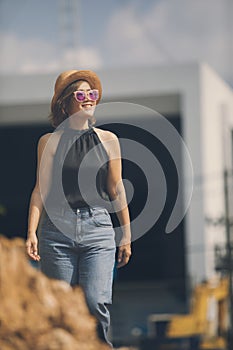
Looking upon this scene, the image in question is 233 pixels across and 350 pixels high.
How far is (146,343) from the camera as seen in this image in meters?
20.5

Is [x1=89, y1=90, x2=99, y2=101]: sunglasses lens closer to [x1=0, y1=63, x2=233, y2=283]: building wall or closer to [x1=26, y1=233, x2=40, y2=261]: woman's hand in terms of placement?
[x1=26, y1=233, x2=40, y2=261]: woman's hand

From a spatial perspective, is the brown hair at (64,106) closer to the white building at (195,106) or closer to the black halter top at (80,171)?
the black halter top at (80,171)

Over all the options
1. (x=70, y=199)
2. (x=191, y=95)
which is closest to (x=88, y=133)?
(x=70, y=199)

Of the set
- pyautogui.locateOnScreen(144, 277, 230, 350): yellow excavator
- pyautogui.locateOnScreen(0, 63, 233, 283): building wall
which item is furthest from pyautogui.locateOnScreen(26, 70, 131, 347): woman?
pyautogui.locateOnScreen(0, 63, 233, 283): building wall

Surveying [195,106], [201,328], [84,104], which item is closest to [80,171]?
[84,104]

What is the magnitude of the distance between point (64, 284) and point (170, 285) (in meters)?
27.5

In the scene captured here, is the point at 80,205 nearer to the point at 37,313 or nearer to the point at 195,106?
the point at 37,313

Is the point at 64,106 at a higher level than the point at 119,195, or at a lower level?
higher

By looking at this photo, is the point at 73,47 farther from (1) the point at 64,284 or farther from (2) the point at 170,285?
(1) the point at 64,284

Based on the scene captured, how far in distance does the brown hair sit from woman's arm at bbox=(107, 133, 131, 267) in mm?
147

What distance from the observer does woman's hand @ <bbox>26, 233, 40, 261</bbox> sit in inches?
165

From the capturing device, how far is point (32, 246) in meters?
4.20

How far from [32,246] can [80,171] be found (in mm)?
317

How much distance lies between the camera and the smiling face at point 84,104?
4.23 meters
